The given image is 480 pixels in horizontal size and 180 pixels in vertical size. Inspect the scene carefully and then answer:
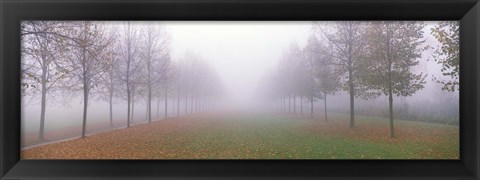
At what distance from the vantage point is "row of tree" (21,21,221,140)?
3617 millimetres

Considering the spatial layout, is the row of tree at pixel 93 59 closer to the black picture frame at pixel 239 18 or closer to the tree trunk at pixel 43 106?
the tree trunk at pixel 43 106

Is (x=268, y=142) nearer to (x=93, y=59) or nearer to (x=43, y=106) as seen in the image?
(x=93, y=59)

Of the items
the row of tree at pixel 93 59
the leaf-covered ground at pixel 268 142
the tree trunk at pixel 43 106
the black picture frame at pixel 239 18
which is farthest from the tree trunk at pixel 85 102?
the black picture frame at pixel 239 18

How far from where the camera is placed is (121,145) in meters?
4.14

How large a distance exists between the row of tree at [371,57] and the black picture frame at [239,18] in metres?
0.40

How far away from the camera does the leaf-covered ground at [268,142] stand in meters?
3.73

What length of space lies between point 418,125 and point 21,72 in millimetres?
5648

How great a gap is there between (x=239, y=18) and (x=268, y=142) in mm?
2197

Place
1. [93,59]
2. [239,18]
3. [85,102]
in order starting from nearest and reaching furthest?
[239,18] < [93,59] < [85,102]

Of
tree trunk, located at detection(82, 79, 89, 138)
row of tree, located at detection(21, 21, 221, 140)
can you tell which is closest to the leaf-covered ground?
tree trunk, located at detection(82, 79, 89, 138)

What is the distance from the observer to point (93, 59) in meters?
4.11

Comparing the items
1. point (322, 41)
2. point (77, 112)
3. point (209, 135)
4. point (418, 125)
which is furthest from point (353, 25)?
point (77, 112)

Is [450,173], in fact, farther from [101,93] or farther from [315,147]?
[101,93]

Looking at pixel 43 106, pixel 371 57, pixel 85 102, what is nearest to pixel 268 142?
pixel 371 57
